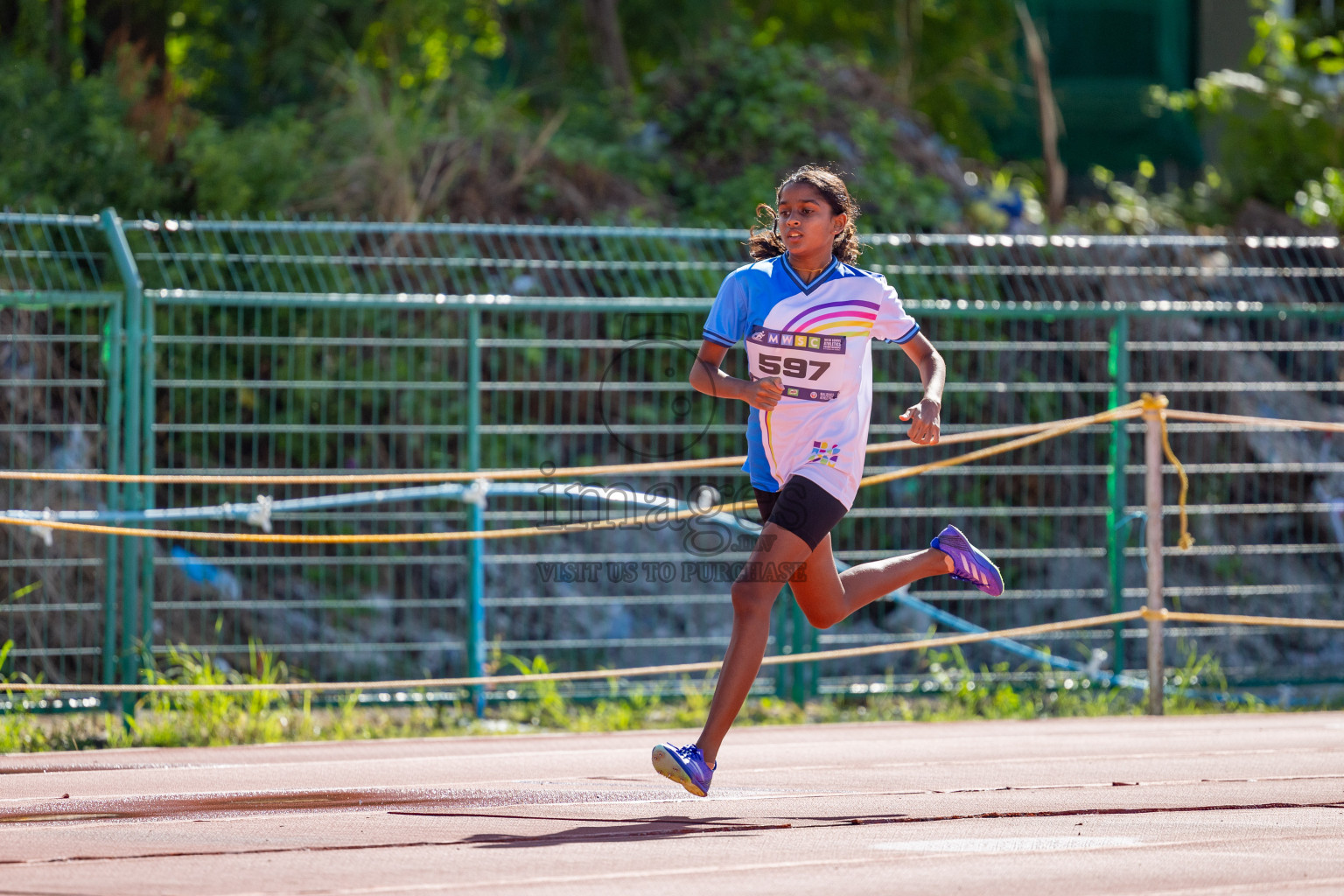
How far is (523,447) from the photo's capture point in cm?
1016

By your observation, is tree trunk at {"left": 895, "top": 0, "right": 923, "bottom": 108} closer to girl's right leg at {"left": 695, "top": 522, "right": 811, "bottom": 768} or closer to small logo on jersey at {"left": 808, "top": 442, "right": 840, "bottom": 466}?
small logo on jersey at {"left": 808, "top": 442, "right": 840, "bottom": 466}

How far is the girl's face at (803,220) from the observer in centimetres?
502

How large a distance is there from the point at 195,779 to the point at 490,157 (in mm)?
7984

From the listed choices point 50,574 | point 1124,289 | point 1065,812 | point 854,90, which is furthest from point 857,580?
point 854,90

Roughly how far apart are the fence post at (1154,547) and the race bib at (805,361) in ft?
11.2

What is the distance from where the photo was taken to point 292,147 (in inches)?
475

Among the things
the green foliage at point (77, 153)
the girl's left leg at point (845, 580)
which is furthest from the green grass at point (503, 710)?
the green foliage at point (77, 153)

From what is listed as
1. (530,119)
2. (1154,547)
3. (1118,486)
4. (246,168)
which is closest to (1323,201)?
(1118,486)

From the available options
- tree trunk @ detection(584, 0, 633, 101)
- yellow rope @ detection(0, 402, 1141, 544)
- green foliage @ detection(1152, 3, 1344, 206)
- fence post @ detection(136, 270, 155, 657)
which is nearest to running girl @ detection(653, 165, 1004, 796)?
yellow rope @ detection(0, 402, 1141, 544)

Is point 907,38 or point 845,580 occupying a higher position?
point 907,38

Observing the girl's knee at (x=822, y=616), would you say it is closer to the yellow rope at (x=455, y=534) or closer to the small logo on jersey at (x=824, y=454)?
the small logo on jersey at (x=824, y=454)

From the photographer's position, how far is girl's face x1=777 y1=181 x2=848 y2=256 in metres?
5.02

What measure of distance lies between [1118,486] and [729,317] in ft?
13.9

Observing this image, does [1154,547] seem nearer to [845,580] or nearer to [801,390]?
[845,580]
